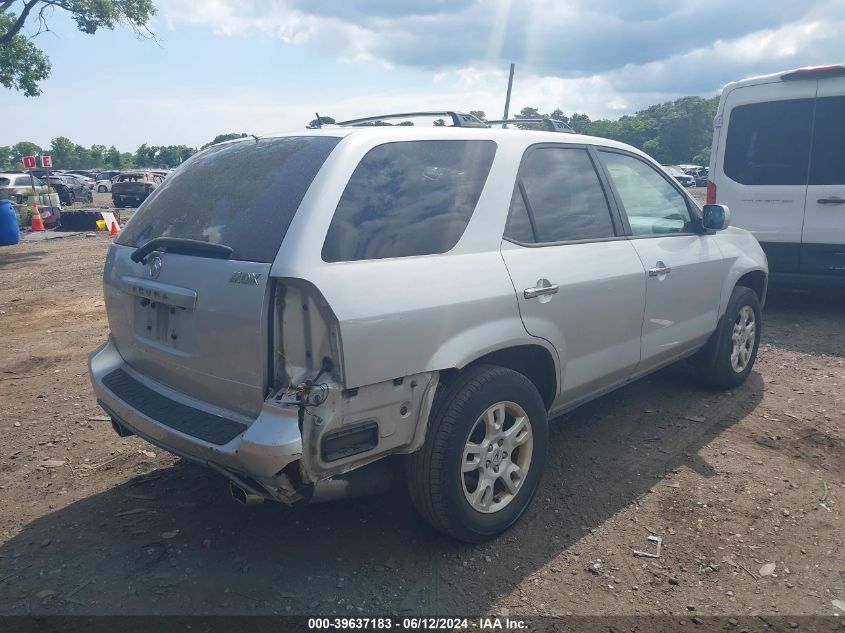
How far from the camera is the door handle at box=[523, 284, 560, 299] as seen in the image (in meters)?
3.02

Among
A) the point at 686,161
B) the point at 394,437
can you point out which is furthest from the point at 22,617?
the point at 686,161

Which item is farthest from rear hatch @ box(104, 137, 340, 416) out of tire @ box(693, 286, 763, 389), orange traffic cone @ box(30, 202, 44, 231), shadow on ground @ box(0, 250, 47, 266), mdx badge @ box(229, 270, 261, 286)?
orange traffic cone @ box(30, 202, 44, 231)

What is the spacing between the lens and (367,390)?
2.45 meters

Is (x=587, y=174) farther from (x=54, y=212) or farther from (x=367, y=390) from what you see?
(x=54, y=212)

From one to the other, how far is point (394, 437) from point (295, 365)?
496 mm

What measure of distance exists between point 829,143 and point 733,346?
3.18 metres

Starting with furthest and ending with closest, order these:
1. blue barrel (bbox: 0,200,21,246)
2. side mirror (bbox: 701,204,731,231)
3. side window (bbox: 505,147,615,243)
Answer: blue barrel (bbox: 0,200,21,246), side mirror (bbox: 701,204,731,231), side window (bbox: 505,147,615,243)

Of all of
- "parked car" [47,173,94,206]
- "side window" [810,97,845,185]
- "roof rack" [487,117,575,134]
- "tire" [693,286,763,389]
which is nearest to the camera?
"roof rack" [487,117,575,134]

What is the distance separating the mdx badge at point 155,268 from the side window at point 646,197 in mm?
2530

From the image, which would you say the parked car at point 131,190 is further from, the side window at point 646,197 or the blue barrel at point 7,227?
the side window at point 646,197

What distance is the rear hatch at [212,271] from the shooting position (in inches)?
96.7

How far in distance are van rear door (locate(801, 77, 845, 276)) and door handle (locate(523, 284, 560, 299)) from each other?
4.95m

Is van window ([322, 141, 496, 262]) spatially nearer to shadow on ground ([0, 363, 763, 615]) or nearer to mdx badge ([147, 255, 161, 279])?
mdx badge ([147, 255, 161, 279])

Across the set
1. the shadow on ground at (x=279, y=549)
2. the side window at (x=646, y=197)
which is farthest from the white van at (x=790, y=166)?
the shadow on ground at (x=279, y=549)
